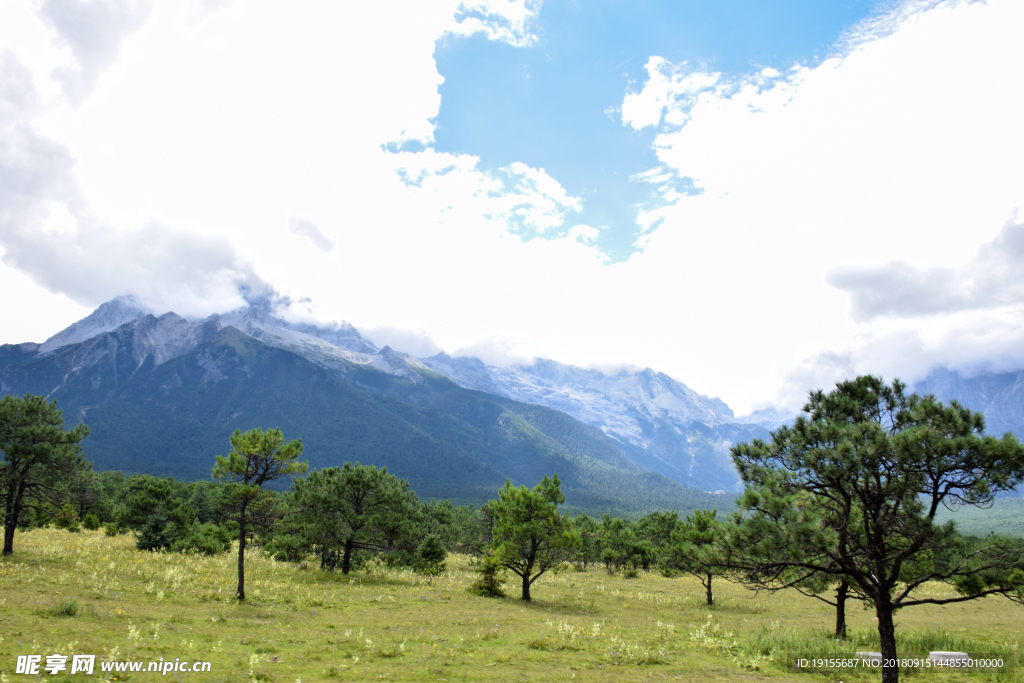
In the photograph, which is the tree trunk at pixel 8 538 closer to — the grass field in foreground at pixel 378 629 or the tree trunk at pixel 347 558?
the grass field in foreground at pixel 378 629

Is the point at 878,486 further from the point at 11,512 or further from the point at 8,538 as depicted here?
the point at 8,538

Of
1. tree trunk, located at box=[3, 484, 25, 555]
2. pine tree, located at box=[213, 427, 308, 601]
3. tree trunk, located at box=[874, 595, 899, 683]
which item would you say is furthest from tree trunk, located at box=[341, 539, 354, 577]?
tree trunk, located at box=[874, 595, 899, 683]

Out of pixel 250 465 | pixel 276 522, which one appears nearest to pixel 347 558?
pixel 276 522

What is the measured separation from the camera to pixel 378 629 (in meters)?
20.8

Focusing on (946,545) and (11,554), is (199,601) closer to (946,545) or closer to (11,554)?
(11,554)

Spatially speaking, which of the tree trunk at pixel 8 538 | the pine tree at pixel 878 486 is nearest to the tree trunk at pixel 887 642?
the pine tree at pixel 878 486

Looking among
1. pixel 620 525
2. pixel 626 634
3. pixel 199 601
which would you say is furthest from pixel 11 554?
pixel 620 525

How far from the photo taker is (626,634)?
77.8 feet

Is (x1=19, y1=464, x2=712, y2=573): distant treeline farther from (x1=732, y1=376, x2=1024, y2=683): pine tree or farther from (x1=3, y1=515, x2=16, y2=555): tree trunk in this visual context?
(x1=732, y1=376, x2=1024, y2=683): pine tree

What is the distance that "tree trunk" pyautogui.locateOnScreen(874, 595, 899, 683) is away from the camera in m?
12.0

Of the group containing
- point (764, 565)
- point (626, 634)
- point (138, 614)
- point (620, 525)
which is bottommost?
point (620, 525)

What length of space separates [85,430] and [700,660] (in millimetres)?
→ 47337

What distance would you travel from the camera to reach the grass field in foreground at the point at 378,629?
47.9ft

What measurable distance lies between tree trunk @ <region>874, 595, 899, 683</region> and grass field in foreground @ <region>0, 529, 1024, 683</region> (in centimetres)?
558
